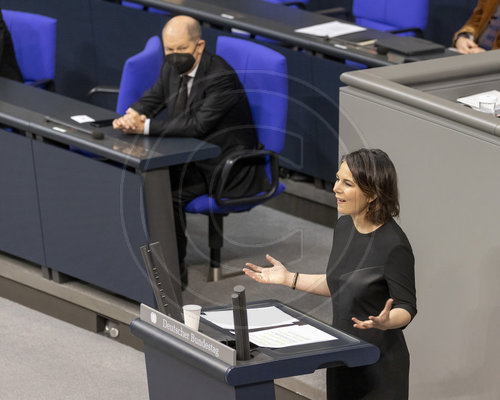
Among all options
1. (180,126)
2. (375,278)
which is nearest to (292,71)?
(180,126)

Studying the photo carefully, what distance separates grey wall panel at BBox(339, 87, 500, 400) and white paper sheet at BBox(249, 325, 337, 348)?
68cm

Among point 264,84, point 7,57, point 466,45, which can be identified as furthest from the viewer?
point 7,57

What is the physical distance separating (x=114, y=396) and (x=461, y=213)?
1568mm

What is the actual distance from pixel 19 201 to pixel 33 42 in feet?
4.39

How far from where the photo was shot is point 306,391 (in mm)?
3670

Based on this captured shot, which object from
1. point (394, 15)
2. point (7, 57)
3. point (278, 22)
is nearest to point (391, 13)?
point (394, 15)

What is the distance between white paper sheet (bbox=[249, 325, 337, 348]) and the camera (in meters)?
2.43

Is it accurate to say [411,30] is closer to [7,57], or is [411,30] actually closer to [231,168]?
[231,168]

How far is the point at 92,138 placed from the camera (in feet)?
13.4

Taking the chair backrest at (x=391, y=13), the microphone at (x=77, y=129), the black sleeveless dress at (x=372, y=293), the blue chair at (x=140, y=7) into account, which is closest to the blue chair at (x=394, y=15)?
the chair backrest at (x=391, y=13)

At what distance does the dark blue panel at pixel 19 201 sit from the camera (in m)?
4.30

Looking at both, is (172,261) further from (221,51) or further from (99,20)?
(99,20)

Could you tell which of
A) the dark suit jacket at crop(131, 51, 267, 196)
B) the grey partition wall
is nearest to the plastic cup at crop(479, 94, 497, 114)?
the grey partition wall

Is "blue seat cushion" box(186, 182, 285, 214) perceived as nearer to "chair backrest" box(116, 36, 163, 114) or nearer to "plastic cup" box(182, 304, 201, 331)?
"chair backrest" box(116, 36, 163, 114)
